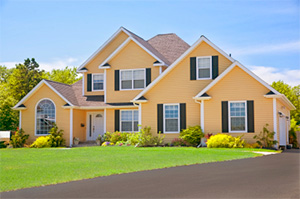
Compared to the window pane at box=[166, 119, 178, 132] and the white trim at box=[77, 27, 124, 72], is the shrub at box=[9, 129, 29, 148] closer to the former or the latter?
the white trim at box=[77, 27, 124, 72]

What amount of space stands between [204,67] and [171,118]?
155 inches

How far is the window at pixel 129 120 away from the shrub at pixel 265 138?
9425 mm

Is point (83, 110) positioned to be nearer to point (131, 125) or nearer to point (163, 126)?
point (131, 125)

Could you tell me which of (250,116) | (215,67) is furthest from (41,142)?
(250,116)

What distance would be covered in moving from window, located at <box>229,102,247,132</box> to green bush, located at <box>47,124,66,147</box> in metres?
12.1

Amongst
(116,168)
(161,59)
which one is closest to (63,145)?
(161,59)

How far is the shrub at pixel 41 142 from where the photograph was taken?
27219 mm

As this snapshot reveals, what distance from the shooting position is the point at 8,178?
11109 millimetres

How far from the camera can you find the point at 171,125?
83.9ft

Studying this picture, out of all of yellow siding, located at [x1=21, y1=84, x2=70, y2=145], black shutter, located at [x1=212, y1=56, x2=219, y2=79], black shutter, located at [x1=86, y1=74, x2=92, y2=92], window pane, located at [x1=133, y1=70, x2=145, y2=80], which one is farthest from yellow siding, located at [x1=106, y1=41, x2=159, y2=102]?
black shutter, located at [x1=212, y1=56, x2=219, y2=79]

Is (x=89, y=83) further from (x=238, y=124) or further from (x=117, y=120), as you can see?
(x=238, y=124)

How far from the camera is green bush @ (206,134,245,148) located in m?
22.2

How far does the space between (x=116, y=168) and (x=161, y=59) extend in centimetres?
1692

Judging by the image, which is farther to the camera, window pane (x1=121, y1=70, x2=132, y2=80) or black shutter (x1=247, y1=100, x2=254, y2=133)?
window pane (x1=121, y1=70, x2=132, y2=80)
